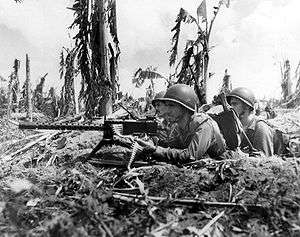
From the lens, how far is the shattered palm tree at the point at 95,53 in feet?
32.7

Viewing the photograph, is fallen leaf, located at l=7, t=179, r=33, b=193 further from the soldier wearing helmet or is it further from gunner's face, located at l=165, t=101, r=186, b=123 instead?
the soldier wearing helmet

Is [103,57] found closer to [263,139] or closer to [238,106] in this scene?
[238,106]

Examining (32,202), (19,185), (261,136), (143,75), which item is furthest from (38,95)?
(32,202)

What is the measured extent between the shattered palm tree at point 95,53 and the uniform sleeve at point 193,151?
539 cm

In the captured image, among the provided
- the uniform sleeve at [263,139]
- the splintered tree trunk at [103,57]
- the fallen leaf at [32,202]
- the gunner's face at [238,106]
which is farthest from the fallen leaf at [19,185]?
the splintered tree trunk at [103,57]

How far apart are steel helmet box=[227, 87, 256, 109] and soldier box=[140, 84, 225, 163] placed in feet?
6.02

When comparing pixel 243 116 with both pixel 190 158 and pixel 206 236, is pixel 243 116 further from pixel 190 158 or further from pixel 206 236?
pixel 206 236

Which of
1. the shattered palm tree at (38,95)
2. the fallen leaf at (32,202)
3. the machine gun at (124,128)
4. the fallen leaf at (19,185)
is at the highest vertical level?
the shattered palm tree at (38,95)

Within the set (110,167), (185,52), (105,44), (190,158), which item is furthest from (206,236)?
(185,52)

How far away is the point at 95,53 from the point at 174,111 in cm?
548

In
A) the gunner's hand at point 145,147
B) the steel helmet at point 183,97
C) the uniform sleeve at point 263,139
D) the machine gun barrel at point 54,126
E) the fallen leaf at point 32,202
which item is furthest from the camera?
the uniform sleeve at point 263,139

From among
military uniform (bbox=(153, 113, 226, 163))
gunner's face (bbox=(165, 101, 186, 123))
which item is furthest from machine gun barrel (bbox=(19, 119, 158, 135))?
gunner's face (bbox=(165, 101, 186, 123))

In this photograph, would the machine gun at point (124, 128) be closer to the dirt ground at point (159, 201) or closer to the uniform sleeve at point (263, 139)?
the dirt ground at point (159, 201)

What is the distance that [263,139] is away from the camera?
6172mm
